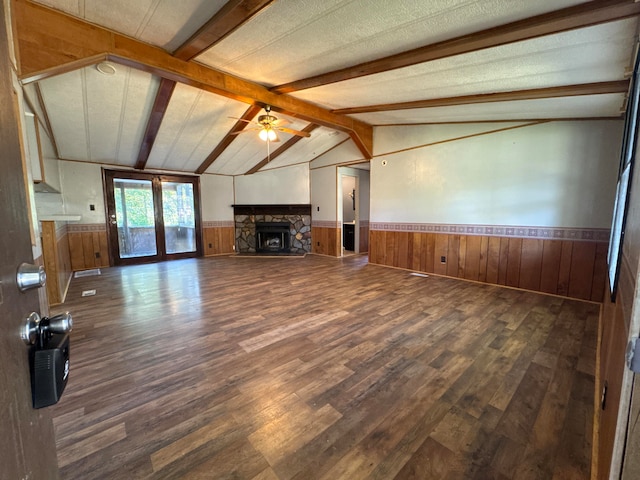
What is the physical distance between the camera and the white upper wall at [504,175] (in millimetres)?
3473

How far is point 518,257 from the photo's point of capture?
4.11m

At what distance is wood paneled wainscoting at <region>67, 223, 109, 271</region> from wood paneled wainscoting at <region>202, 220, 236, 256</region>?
2.14 meters

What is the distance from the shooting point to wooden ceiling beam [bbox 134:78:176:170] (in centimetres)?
359

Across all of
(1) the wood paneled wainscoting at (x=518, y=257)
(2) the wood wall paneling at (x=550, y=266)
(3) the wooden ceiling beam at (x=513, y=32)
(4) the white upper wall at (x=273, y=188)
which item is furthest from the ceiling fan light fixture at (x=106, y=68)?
(2) the wood wall paneling at (x=550, y=266)

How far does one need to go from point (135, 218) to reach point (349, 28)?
20.8 ft

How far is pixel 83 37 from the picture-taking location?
2473mm

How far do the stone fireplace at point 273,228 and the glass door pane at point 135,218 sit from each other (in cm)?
209

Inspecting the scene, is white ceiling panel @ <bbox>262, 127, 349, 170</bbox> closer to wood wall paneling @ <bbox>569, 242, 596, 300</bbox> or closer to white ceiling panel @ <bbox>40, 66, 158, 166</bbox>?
white ceiling panel @ <bbox>40, 66, 158, 166</bbox>

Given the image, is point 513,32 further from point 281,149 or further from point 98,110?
point 281,149

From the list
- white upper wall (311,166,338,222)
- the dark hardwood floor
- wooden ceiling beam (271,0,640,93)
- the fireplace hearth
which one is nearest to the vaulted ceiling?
wooden ceiling beam (271,0,640,93)

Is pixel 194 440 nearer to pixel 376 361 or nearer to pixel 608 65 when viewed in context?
pixel 376 361

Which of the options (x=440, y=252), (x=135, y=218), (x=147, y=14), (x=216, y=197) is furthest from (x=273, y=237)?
(x=147, y=14)

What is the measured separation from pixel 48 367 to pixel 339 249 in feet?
21.4

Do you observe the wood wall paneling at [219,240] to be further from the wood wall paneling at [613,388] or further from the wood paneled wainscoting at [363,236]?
the wood wall paneling at [613,388]
